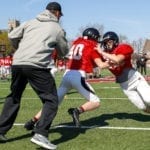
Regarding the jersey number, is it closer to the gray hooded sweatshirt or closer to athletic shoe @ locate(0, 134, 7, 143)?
the gray hooded sweatshirt

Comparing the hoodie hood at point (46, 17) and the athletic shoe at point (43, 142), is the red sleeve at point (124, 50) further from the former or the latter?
the athletic shoe at point (43, 142)

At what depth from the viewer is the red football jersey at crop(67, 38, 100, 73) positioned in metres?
8.08

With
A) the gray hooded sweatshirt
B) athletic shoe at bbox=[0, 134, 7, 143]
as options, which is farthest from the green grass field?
the gray hooded sweatshirt

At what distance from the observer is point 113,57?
7680 mm

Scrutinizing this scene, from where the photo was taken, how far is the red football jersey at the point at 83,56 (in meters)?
8.08

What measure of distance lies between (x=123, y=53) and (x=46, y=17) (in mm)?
1765

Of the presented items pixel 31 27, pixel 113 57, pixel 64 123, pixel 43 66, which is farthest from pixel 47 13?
pixel 64 123

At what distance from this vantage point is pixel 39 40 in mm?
6461

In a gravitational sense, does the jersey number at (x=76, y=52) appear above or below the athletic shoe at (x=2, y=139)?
above

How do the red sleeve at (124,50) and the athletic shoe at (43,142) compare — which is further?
the red sleeve at (124,50)

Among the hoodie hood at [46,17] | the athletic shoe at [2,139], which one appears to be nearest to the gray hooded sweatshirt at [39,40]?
the hoodie hood at [46,17]

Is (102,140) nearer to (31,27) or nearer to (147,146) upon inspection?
(147,146)

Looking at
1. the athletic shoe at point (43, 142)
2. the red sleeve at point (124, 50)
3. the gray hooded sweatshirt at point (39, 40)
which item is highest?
the gray hooded sweatshirt at point (39, 40)

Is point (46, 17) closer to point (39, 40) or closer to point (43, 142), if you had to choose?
point (39, 40)
